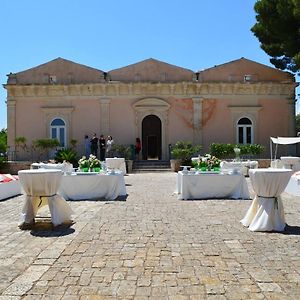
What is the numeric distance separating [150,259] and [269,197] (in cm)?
263

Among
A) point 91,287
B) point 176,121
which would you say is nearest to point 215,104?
point 176,121

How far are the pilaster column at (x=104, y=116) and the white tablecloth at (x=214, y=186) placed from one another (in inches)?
575

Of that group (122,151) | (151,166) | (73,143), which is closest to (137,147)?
(122,151)

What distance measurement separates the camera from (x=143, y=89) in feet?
82.4

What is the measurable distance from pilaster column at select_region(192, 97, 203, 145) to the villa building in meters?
0.06

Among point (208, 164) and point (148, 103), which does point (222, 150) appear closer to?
point (148, 103)

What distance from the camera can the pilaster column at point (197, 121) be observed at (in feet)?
82.6

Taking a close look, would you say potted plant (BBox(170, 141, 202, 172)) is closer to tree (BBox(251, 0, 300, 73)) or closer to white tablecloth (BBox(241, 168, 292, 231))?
tree (BBox(251, 0, 300, 73))

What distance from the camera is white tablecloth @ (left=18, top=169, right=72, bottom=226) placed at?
6.99 meters

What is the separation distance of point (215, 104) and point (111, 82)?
6242 millimetres

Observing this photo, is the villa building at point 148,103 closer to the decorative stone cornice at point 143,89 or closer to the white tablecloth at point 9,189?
the decorative stone cornice at point 143,89

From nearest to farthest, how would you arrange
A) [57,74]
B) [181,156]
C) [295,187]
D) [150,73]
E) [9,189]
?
[9,189]
[295,187]
[181,156]
[150,73]
[57,74]

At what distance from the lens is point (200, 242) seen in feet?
19.7

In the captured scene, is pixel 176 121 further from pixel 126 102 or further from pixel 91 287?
pixel 91 287
